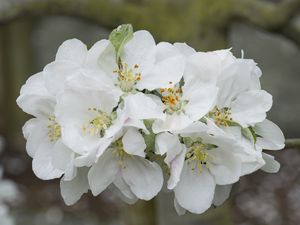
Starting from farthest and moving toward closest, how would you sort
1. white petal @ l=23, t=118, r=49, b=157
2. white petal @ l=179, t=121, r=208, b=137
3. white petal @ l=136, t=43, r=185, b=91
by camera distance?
white petal @ l=23, t=118, r=49, b=157 → white petal @ l=136, t=43, r=185, b=91 → white petal @ l=179, t=121, r=208, b=137

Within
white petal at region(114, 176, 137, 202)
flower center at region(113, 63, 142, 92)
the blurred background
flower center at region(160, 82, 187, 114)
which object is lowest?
the blurred background

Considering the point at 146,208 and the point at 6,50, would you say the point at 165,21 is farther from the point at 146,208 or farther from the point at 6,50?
the point at 6,50

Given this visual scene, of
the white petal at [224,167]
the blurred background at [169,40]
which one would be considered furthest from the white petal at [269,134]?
the blurred background at [169,40]

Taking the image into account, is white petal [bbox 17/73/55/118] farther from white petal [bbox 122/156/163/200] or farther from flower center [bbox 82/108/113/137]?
white petal [bbox 122/156/163/200]

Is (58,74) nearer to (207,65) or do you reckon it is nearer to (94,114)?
(94,114)

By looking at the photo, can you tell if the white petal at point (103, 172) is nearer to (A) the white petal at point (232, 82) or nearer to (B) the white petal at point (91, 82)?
(B) the white petal at point (91, 82)

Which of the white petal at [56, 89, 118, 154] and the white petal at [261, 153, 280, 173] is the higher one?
the white petal at [56, 89, 118, 154]

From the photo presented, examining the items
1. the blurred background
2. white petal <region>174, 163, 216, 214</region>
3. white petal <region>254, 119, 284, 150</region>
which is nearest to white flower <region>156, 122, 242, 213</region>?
white petal <region>174, 163, 216, 214</region>

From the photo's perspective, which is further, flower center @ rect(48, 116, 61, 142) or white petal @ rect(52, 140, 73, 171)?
flower center @ rect(48, 116, 61, 142)

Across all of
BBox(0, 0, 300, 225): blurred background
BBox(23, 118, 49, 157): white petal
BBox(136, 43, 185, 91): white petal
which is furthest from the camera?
BBox(0, 0, 300, 225): blurred background
